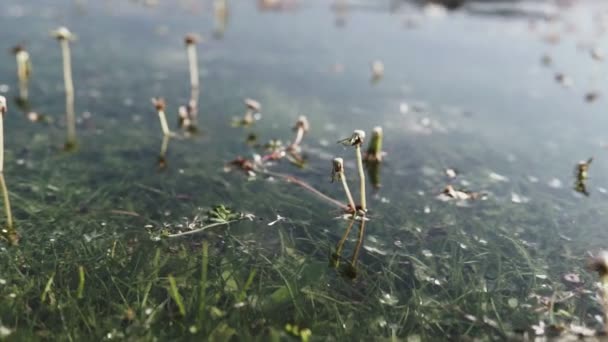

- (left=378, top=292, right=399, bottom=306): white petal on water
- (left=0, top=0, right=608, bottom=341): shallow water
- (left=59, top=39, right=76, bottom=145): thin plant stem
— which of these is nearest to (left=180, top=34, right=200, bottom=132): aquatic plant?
(left=0, top=0, right=608, bottom=341): shallow water

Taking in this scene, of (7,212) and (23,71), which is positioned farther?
(23,71)

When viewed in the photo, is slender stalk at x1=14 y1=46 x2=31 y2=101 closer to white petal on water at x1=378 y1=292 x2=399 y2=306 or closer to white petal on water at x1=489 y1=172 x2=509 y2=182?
white petal on water at x1=378 y1=292 x2=399 y2=306

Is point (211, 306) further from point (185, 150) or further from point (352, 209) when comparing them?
point (185, 150)

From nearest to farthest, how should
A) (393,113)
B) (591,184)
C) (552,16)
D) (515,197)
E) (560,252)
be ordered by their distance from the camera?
(560,252), (515,197), (591,184), (393,113), (552,16)

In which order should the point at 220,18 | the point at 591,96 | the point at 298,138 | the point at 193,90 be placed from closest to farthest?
the point at 298,138, the point at 193,90, the point at 591,96, the point at 220,18

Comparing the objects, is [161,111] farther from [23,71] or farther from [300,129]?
[23,71]

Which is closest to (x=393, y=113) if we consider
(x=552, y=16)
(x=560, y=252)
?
(x=560, y=252)

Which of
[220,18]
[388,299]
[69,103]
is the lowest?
[388,299]

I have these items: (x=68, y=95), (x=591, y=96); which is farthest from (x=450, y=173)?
(x=68, y=95)

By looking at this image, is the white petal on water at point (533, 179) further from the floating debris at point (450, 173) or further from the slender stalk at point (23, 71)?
the slender stalk at point (23, 71)
